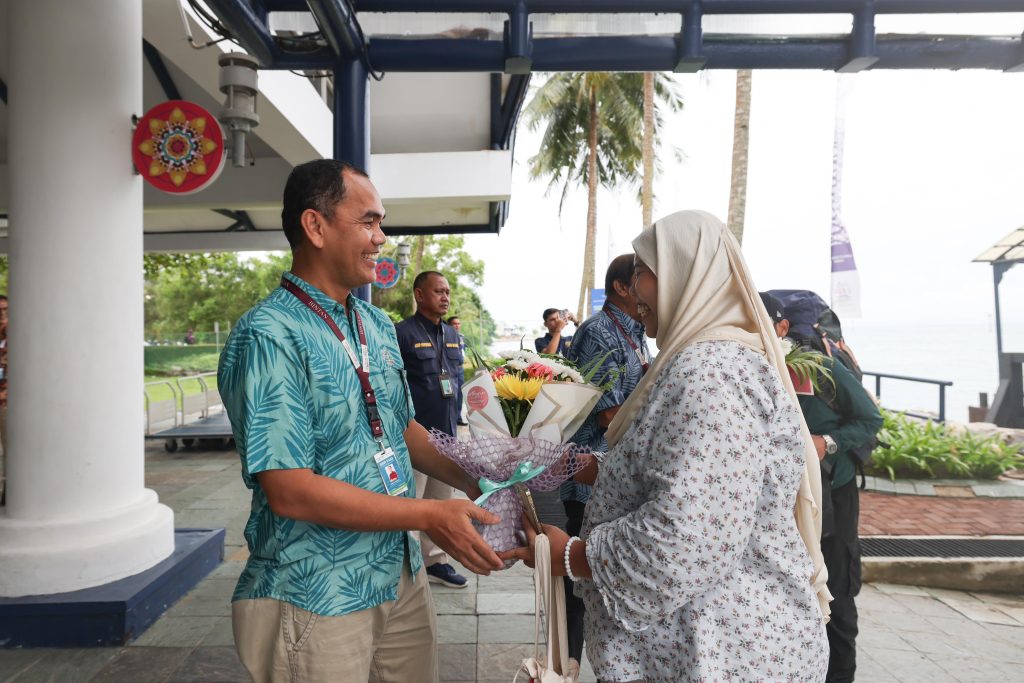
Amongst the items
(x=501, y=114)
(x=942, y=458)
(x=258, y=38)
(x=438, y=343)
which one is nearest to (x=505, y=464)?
(x=258, y=38)

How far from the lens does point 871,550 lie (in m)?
5.18

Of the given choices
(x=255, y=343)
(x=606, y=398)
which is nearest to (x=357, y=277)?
(x=255, y=343)

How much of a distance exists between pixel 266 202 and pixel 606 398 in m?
7.23

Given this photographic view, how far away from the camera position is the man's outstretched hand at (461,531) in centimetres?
156

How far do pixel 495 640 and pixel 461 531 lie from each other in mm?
2400

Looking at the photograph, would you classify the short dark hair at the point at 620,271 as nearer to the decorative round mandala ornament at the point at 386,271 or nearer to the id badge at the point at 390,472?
the id badge at the point at 390,472

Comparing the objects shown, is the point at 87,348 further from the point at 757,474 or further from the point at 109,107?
the point at 757,474

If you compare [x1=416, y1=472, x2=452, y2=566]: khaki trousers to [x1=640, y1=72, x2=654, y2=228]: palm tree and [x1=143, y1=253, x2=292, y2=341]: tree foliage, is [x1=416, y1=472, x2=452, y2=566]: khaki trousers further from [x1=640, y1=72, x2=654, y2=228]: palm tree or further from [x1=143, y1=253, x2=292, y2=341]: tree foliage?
[x1=143, y1=253, x2=292, y2=341]: tree foliage

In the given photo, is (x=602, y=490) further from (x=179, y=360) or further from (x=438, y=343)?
(x=179, y=360)

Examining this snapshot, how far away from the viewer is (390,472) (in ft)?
5.68

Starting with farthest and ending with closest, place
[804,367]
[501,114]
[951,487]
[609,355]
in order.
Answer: [501,114] < [951,487] < [609,355] < [804,367]

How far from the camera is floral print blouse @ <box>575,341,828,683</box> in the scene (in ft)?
4.53

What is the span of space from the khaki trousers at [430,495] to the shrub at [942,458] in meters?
5.32

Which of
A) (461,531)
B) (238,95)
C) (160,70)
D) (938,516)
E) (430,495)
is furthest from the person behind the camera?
(160,70)
